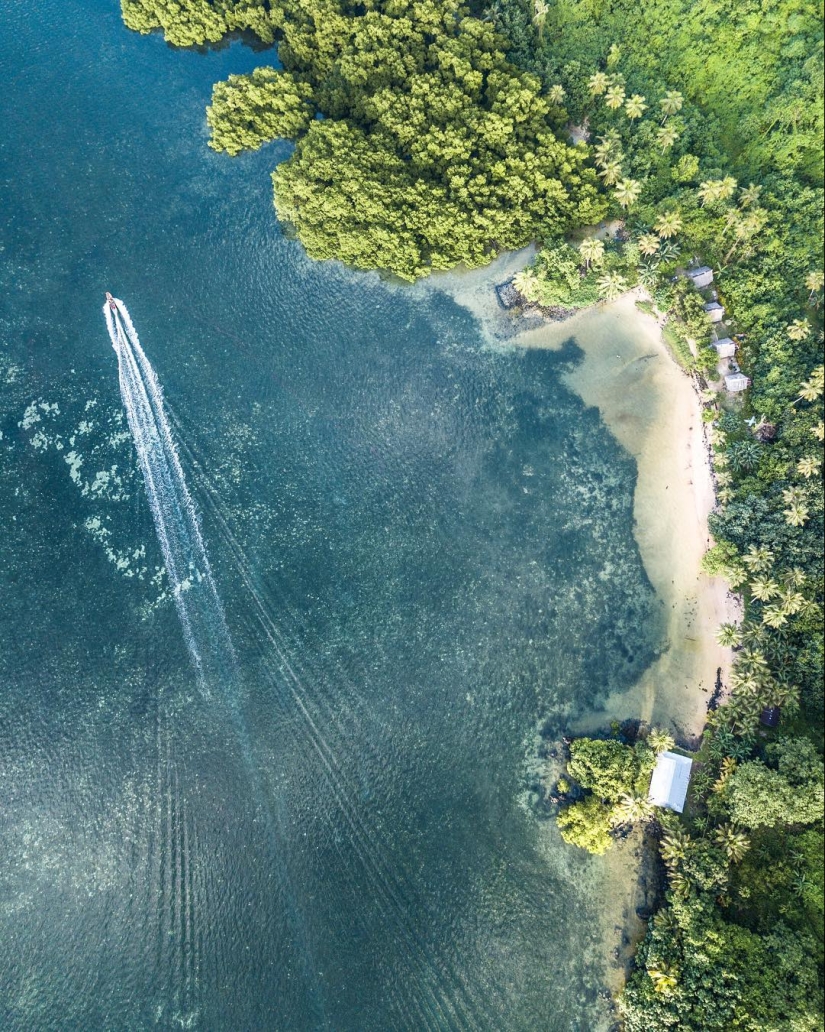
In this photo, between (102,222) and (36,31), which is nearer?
(102,222)

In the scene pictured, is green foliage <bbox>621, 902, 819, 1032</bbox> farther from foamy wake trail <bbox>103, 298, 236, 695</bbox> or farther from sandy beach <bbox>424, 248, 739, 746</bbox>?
foamy wake trail <bbox>103, 298, 236, 695</bbox>

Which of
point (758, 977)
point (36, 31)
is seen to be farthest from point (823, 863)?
point (36, 31)

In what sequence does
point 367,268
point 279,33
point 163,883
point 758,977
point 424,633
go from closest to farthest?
point 758,977 < point 163,883 < point 424,633 < point 367,268 < point 279,33

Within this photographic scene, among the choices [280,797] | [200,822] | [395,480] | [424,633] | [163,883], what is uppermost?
[395,480]

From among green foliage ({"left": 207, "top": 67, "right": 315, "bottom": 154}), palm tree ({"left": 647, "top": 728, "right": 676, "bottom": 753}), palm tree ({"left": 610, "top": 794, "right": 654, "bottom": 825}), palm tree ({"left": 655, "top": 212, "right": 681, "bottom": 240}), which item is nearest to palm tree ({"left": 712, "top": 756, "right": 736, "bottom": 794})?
palm tree ({"left": 647, "top": 728, "right": 676, "bottom": 753})

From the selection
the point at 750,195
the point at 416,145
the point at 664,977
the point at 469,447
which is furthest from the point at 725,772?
the point at 416,145

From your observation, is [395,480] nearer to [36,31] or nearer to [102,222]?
[102,222]

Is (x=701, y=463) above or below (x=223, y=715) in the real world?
above

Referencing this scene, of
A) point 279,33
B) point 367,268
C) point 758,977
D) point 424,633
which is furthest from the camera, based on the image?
point 279,33
